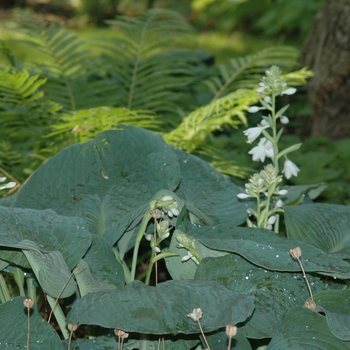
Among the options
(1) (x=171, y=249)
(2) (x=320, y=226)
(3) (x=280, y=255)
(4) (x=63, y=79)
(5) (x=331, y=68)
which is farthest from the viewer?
(5) (x=331, y=68)

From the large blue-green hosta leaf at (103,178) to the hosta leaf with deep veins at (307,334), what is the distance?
62cm

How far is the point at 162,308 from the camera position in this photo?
1.34 meters

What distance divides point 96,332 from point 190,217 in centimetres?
47

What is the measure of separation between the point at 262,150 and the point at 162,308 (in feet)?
2.41

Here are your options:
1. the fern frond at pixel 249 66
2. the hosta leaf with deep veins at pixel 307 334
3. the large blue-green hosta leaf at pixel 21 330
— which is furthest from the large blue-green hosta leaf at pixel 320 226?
the fern frond at pixel 249 66

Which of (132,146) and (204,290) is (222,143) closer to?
(132,146)

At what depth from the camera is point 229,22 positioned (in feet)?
26.8

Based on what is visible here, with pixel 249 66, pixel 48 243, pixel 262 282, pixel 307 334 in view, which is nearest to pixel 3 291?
pixel 48 243

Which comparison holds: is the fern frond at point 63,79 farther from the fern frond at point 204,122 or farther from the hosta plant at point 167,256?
the hosta plant at point 167,256

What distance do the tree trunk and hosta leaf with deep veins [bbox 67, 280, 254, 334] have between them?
3116 mm

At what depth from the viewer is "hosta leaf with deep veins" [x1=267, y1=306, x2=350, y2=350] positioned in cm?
141

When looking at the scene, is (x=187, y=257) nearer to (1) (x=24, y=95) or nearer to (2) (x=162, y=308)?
(2) (x=162, y=308)

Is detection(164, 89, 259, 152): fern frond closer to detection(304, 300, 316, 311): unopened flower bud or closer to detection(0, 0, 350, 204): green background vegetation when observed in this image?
detection(0, 0, 350, 204): green background vegetation

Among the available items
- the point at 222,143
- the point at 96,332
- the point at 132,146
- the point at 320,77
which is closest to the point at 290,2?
the point at 320,77
